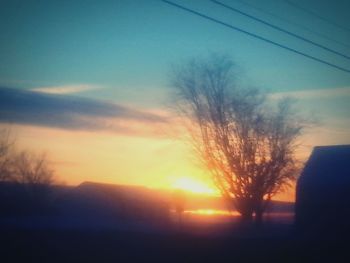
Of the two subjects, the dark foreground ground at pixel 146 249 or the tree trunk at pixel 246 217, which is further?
the tree trunk at pixel 246 217

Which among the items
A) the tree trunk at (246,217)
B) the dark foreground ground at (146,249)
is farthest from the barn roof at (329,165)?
the dark foreground ground at (146,249)

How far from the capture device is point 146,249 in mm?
19688

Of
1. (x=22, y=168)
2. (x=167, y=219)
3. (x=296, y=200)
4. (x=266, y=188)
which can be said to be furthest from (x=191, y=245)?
(x=22, y=168)

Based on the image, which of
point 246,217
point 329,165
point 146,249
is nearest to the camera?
point 146,249

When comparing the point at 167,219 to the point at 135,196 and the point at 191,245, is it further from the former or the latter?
the point at 191,245

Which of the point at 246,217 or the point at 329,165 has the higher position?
the point at 329,165

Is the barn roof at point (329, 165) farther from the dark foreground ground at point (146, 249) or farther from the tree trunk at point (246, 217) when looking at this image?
the dark foreground ground at point (146, 249)

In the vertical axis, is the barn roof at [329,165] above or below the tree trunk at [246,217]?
above

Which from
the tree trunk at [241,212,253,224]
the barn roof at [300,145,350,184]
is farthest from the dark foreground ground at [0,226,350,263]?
the barn roof at [300,145,350,184]

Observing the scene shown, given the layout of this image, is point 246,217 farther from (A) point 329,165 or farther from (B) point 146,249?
(B) point 146,249

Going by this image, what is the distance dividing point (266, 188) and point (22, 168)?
42472 mm

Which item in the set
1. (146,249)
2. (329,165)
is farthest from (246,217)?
(146,249)

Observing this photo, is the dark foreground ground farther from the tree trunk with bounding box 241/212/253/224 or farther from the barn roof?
the barn roof

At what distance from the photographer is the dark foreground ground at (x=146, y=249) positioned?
16.9 metres
